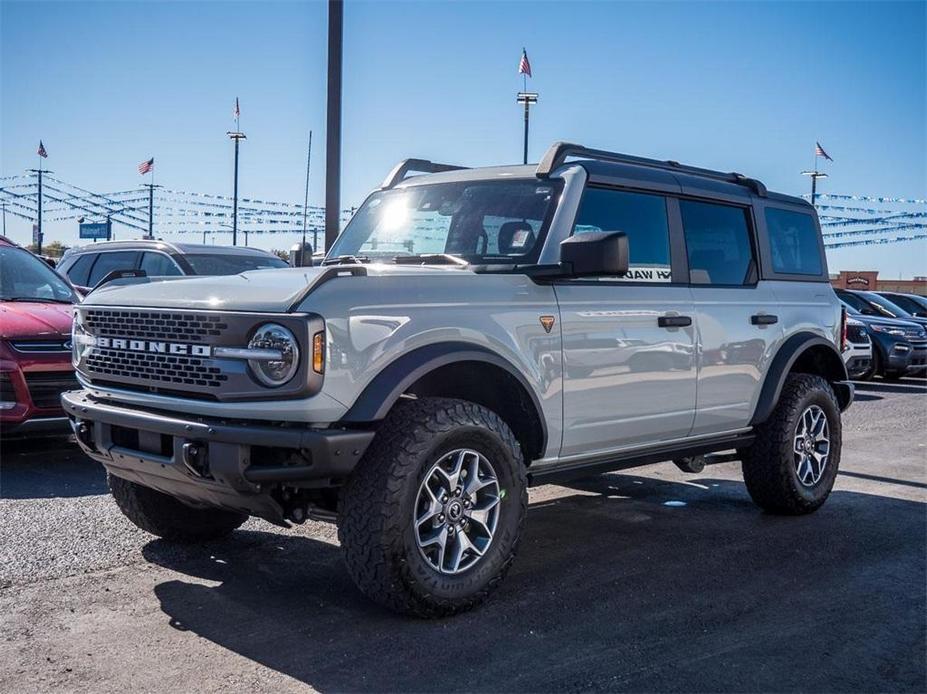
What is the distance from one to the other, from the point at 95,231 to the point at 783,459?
65.9m

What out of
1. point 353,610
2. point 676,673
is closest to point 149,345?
point 353,610

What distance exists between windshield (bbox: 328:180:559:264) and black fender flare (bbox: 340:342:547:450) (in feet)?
2.54

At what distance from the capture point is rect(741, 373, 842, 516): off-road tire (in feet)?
20.3

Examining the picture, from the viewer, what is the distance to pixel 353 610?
4.27 metres

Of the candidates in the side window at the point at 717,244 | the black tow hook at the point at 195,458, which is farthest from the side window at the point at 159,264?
the black tow hook at the point at 195,458

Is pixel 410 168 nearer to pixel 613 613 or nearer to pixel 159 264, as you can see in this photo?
pixel 613 613

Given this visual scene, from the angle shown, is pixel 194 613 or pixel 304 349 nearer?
pixel 304 349

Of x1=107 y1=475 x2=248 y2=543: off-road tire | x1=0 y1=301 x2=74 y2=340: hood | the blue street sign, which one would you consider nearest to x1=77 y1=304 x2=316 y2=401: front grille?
x1=107 y1=475 x2=248 y2=543: off-road tire

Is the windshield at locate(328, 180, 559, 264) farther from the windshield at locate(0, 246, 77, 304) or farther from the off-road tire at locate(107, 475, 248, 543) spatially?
the windshield at locate(0, 246, 77, 304)

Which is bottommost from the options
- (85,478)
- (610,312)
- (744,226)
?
(85,478)

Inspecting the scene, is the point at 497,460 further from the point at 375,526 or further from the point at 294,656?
the point at 294,656

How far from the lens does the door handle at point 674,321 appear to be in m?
5.28

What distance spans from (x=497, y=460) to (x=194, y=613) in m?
1.49

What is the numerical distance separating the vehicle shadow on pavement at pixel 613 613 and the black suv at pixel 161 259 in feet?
18.8
